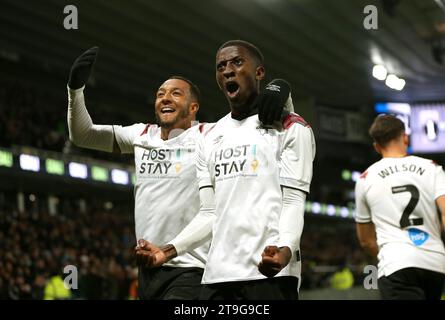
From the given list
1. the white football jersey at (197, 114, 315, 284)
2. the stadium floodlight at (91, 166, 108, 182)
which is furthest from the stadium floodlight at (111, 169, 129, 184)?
the white football jersey at (197, 114, 315, 284)

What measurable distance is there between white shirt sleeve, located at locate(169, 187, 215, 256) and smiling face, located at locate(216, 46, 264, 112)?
41cm

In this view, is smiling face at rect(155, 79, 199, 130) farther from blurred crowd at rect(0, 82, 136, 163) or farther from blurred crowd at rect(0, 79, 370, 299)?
blurred crowd at rect(0, 82, 136, 163)

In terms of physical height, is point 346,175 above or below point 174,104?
above

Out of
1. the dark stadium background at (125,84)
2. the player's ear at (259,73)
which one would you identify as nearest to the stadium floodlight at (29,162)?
the dark stadium background at (125,84)

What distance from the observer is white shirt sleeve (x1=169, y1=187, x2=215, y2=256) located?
3.50 metres

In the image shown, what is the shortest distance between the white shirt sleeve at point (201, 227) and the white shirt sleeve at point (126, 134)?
1.36 meters

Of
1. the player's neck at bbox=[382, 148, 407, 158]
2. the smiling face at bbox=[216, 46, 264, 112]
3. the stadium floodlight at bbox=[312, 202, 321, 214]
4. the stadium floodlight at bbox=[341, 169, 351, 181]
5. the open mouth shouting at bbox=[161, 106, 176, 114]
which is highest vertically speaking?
the stadium floodlight at bbox=[341, 169, 351, 181]

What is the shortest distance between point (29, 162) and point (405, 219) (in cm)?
1375

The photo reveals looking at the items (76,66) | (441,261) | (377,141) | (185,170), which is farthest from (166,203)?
(441,261)

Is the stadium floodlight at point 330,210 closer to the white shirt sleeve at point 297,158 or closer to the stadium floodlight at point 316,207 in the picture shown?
the stadium floodlight at point 316,207

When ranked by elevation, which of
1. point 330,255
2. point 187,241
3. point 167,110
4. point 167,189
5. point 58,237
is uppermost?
point 58,237

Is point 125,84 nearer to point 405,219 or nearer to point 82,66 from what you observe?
point 82,66

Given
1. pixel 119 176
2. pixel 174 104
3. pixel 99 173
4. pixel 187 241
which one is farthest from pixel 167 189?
pixel 119 176

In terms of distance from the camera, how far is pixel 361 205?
4.57 metres
